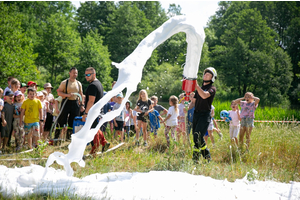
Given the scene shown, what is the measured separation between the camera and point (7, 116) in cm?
670

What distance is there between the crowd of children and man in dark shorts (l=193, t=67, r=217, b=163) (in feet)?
1.18

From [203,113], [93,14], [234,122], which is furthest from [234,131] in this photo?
[93,14]

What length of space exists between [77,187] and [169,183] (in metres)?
1.36

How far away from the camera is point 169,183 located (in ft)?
13.6

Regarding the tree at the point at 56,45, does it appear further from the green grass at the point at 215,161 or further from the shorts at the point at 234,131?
the shorts at the point at 234,131

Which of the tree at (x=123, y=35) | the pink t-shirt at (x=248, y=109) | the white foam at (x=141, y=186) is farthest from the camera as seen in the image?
the tree at (x=123, y=35)

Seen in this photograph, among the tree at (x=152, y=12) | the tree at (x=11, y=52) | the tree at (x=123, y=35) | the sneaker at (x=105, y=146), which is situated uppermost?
the tree at (x=152, y=12)

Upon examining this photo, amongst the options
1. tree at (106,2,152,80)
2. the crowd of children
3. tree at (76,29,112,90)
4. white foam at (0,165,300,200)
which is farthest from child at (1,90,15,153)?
tree at (106,2,152,80)

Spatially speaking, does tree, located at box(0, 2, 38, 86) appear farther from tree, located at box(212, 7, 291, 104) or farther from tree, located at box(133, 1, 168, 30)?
tree, located at box(133, 1, 168, 30)

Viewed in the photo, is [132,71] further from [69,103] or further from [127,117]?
[127,117]

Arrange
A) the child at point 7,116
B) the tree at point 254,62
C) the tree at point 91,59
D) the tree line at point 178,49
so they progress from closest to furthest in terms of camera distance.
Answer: the child at point 7,116
the tree line at point 178,49
the tree at point 91,59
the tree at point 254,62

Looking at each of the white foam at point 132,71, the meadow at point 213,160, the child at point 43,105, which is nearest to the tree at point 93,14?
the child at point 43,105

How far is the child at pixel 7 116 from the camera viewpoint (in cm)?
659

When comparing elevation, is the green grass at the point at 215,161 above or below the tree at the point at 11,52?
below
